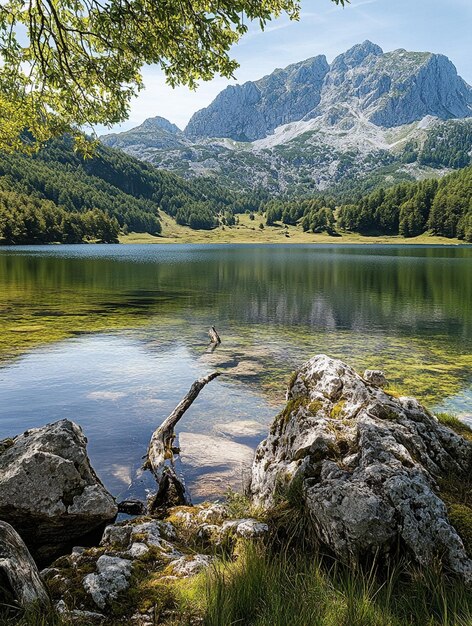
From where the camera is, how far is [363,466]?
6.28m

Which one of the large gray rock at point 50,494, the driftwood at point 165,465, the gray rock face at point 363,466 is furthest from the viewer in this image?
the driftwood at point 165,465

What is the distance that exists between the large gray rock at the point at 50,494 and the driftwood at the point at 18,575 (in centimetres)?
323

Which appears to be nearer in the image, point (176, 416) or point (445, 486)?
point (445, 486)

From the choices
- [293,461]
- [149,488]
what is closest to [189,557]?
[293,461]

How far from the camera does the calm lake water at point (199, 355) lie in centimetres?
1398

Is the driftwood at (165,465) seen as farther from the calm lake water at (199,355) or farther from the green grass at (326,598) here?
the green grass at (326,598)

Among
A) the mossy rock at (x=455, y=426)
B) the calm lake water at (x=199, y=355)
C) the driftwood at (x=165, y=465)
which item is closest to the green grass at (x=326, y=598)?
the driftwood at (x=165, y=465)

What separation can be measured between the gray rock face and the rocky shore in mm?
20

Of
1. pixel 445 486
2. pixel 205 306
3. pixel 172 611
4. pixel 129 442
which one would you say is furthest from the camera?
pixel 205 306

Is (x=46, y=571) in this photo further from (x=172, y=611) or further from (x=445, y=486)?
(x=445, y=486)

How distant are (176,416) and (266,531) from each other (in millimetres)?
6830

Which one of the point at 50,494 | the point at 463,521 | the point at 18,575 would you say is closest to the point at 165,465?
the point at 50,494

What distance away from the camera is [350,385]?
8.80 meters

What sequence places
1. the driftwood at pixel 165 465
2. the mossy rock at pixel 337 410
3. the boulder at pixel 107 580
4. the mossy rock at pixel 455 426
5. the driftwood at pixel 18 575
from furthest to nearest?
1. the driftwood at pixel 165 465
2. the mossy rock at pixel 455 426
3. the mossy rock at pixel 337 410
4. the boulder at pixel 107 580
5. the driftwood at pixel 18 575
